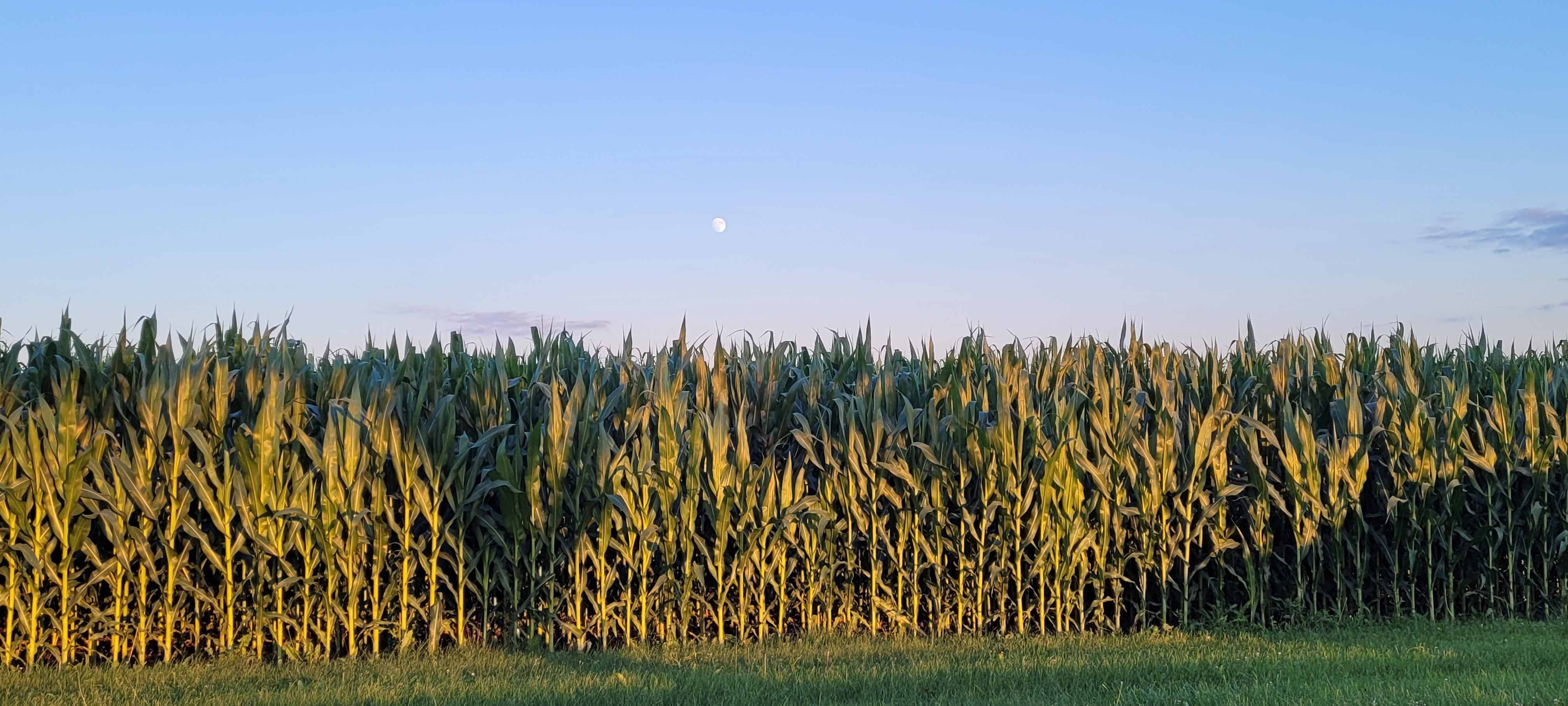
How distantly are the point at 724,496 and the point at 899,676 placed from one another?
57.8 inches

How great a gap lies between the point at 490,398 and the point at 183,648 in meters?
2.34

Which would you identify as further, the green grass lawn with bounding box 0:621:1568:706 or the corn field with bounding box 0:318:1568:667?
the corn field with bounding box 0:318:1568:667

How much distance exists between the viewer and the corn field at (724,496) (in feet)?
19.7

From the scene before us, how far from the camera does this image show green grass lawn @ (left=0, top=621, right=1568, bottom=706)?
5.19m

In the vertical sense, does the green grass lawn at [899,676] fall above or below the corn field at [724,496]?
below

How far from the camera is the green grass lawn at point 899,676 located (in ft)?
17.0

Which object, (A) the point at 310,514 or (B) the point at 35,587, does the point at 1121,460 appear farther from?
(B) the point at 35,587

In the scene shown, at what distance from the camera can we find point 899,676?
5570 millimetres

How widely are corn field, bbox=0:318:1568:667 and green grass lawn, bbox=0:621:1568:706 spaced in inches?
14.3

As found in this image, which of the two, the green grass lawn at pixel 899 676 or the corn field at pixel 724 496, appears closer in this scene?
the green grass lawn at pixel 899 676

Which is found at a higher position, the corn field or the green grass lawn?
the corn field

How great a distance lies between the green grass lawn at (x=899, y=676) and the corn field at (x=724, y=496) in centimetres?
36

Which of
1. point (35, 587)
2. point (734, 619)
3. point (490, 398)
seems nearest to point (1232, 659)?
point (734, 619)

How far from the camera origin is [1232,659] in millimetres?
6004
